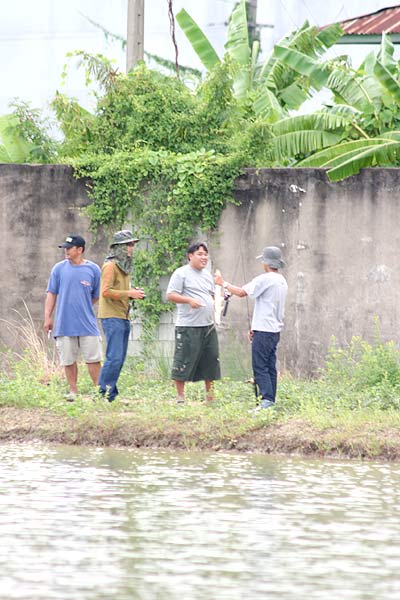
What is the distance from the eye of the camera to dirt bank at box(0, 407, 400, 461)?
11.4 meters

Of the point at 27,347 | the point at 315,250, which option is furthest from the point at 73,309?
the point at 315,250

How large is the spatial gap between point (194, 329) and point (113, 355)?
0.91 m

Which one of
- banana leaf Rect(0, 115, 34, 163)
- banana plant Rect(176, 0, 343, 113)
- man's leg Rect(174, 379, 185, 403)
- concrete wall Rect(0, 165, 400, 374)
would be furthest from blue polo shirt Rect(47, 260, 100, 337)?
banana plant Rect(176, 0, 343, 113)

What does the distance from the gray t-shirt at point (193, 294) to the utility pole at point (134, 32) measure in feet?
21.0

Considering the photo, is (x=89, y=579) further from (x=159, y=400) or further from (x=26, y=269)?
(x=26, y=269)

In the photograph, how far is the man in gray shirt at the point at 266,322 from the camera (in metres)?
13.2

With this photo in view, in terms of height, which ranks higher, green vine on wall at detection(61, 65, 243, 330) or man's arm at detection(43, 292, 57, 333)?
green vine on wall at detection(61, 65, 243, 330)

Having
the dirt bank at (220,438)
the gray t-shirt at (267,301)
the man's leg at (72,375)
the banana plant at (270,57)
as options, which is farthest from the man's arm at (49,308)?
the banana plant at (270,57)

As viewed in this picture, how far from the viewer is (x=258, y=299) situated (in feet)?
44.1

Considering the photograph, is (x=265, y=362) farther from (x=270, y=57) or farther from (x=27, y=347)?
(x=270, y=57)

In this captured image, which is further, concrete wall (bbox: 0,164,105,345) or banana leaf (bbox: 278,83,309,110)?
banana leaf (bbox: 278,83,309,110)

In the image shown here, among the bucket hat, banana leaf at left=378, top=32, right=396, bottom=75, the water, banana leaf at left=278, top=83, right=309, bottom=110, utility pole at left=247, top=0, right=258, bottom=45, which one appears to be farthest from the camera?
utility pole at left=247, top=0, right=258, bottom=45

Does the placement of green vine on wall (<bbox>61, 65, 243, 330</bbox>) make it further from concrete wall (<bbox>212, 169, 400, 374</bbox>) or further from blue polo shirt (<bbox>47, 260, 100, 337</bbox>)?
blue polo shirt (<bbox>47, 260, 100, 337</bbox>)

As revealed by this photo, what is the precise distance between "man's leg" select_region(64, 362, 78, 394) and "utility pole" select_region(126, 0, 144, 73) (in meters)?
6.85
